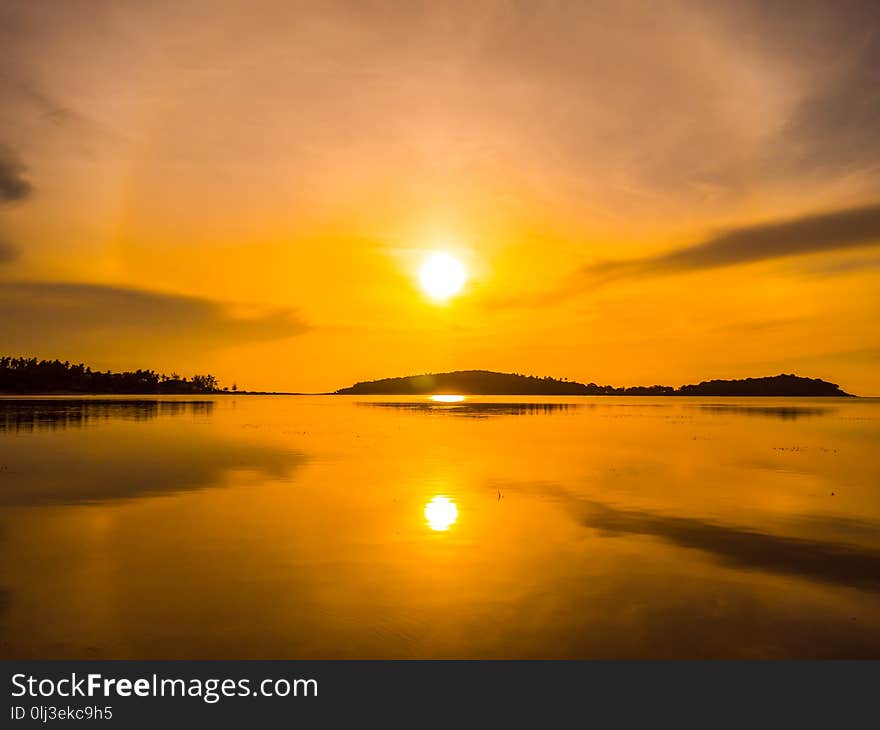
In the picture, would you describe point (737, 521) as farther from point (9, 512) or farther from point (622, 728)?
point (9, 512)

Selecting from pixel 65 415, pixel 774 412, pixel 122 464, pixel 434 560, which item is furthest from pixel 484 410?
pixel 434 560

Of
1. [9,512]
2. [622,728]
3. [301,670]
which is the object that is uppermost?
[9,512]

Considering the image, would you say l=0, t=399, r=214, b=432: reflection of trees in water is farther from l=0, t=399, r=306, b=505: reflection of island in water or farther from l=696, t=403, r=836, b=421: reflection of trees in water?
l=696, t=403, r=836, b=421: reflection of trees in water

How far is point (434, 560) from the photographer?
17781mm

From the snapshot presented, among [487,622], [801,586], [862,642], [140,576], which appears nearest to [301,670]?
[487,622]

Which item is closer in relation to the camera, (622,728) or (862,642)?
(622,728)

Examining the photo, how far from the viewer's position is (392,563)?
17.4 m

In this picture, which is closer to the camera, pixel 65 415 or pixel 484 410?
pixel 65 415

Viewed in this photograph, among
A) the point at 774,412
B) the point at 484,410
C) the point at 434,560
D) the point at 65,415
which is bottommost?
the point at 434,560

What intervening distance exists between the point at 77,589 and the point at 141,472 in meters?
20.6

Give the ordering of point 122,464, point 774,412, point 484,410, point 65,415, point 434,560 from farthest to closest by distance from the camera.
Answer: point 484,410 < point 774,412 < point 65,415 < point 122,464 < point 434,560

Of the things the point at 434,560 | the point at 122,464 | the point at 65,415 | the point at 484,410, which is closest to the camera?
the point at 434,560

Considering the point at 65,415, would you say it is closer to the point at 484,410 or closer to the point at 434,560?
the point at 484,410

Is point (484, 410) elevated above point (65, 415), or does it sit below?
below
